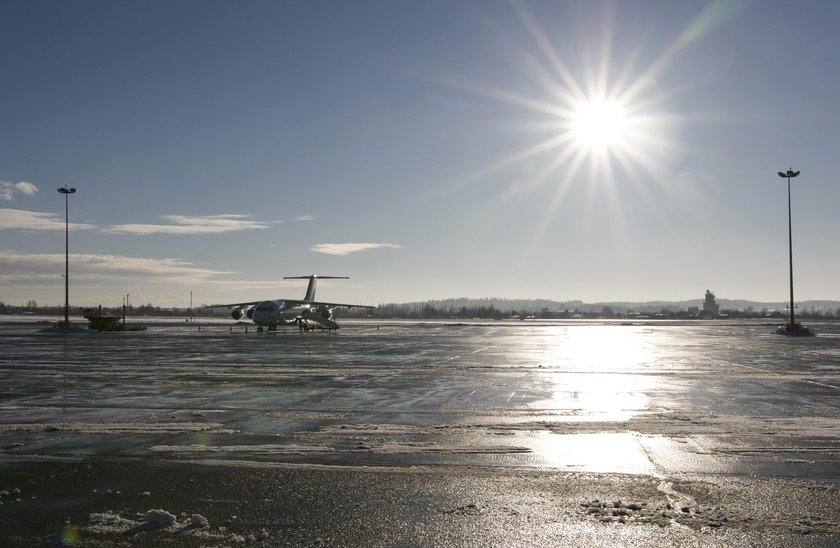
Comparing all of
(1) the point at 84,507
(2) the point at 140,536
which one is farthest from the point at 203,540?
(1) the point at 84,507

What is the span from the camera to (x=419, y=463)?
8.67 m

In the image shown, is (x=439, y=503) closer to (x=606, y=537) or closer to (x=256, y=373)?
(x=606, y=537)

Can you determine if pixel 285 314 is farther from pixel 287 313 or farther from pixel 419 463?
pixel 419 463

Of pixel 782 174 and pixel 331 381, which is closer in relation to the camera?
pixel 331 381

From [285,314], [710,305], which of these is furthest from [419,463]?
[710,305]

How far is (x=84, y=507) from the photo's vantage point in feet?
22.0

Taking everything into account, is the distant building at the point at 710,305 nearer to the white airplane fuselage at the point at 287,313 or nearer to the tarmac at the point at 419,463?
the white airplane fuselage at the point at 287,313

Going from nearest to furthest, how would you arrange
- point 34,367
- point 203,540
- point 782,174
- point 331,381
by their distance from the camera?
point 203,540 < point 331,381 < point 34,367 < point 782,174

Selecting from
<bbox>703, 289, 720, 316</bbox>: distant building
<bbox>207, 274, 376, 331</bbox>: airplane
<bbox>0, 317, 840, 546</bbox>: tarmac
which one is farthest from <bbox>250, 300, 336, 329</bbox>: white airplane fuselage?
<bbox>703, 289, 720, 316</bbox>: distant building

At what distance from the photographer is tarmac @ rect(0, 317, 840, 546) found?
19.8 ft

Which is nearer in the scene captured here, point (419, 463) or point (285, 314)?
point (419, 463)

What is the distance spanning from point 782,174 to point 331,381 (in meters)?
49.9

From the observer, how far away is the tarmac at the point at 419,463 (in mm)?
6027

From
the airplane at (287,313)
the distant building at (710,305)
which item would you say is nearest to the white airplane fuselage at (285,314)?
the airplane at (287,313)
